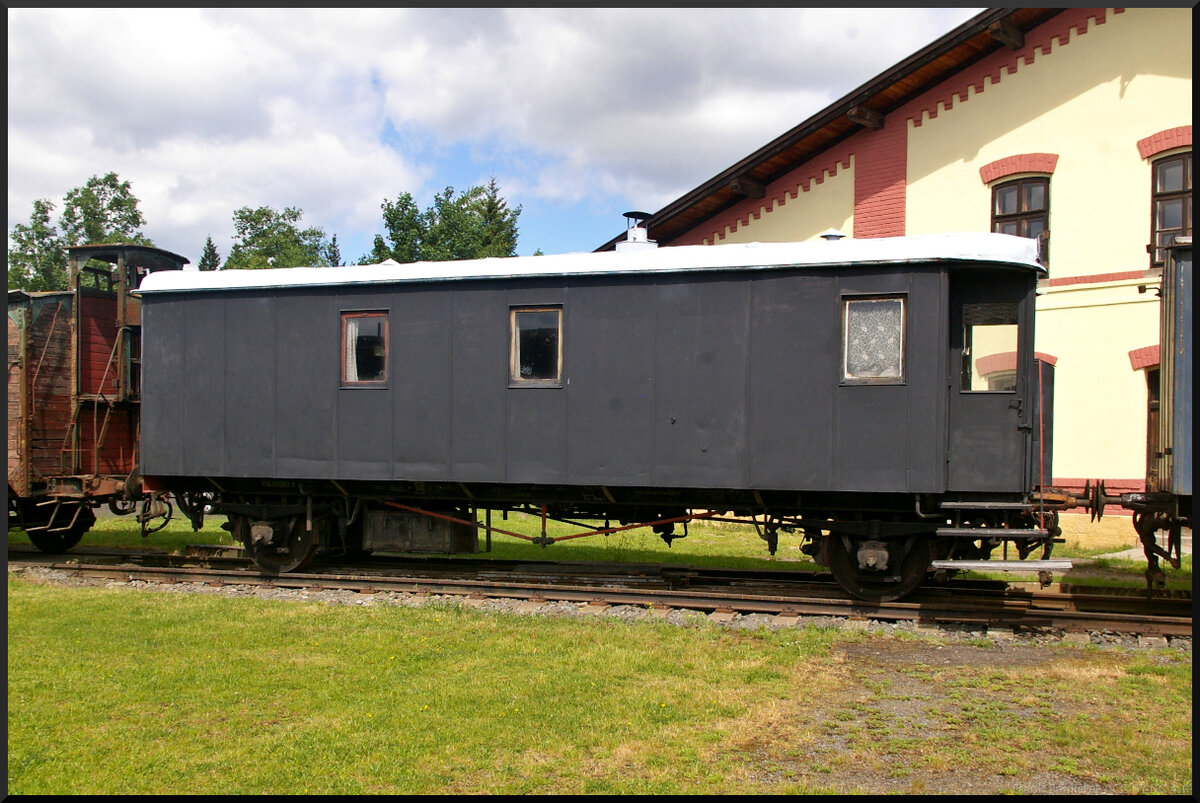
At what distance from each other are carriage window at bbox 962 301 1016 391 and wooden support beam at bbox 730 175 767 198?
10295 mm

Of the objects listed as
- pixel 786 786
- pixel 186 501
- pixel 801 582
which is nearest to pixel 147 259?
pixel 186 501

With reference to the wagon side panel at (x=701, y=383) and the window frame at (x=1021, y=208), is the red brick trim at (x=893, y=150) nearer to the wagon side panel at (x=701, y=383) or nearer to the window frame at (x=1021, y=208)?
the window frame at (x=1021, y=208)

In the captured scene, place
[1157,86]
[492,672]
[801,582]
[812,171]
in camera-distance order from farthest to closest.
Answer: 1. [812,171]
2. [1157,86]
3. [801,582]
4. [492,672]

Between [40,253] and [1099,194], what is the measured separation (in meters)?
69.0

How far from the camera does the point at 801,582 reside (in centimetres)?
1007

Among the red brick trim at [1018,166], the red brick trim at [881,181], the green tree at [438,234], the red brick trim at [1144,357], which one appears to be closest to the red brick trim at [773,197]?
the red brick trim at [881,181]

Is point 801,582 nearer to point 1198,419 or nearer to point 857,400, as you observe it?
point 857,400

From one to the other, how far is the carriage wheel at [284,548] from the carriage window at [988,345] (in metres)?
7.73

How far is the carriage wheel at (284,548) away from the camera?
11.0 meters

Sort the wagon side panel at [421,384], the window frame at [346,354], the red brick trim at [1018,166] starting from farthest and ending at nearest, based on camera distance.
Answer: the red brick trim at [1018,166], the window frame at [346,354], the wagon side panel at [421,384]

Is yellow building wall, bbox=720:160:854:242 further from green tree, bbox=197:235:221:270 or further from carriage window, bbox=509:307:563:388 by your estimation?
green tree, bbox=197:235:221:270

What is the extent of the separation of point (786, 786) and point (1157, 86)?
1475 cm

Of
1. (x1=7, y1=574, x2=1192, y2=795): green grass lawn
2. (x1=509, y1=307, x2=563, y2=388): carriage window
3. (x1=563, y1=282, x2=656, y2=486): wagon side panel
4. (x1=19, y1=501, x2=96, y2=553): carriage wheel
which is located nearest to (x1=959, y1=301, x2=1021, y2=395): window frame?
(x1=7, y1=574, x2=1192, y2=795): green grass lawn

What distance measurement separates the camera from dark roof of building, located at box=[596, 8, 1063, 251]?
15609 mm
